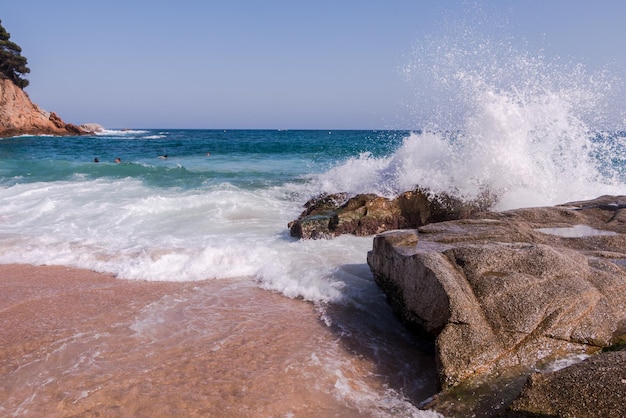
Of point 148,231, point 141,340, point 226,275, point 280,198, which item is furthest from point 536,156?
point 141,340

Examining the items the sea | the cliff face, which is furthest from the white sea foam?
the cliff face

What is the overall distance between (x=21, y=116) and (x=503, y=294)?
5338 centimetres

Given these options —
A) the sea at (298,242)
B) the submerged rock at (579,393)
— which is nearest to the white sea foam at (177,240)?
the sea at (298,242)

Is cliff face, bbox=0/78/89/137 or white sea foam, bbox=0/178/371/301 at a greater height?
cliff face, bbox=0/78/89/137

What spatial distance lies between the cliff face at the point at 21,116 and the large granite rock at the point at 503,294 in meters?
50.4

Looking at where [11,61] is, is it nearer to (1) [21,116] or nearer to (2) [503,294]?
(1) [21,116]

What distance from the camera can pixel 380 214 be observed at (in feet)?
25.0

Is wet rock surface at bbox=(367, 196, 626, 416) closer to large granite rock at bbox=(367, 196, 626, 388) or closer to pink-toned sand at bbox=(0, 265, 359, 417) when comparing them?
large granite rock at bbox=(367, 196, 626, 388)

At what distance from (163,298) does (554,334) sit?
375 cm

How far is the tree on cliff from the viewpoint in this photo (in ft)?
148

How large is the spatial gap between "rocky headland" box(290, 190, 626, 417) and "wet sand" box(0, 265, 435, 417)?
16.6 inches

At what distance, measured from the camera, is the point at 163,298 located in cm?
490

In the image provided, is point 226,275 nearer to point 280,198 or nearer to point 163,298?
point 163,298

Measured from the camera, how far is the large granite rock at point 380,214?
7.32 metres
